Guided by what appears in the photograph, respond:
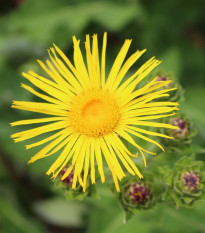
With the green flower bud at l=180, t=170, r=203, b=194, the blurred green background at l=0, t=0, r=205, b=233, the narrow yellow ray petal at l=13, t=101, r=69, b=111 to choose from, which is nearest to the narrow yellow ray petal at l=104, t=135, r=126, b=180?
the narrow yellow ray petal at l=13, t=101, r=69, b=111

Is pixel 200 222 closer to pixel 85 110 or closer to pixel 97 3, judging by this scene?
pixel 85 110

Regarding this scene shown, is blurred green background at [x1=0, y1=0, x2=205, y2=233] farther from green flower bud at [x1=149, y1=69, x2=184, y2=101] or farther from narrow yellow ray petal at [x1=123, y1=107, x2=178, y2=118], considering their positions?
narrow yellow ray petal at [x1=123, y1=107, x2=178, y2=118]

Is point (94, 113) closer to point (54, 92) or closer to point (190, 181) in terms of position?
point (54, 92)

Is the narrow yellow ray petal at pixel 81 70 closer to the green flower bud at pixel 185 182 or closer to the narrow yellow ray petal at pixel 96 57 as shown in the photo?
the narrow yellow ray petal at pixel 96 57

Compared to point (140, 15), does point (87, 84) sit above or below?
below

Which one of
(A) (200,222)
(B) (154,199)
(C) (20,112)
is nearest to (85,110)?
(B) (154,199)

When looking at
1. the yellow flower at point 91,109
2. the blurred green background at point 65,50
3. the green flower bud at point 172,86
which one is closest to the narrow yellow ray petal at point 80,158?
the yellow flower at point 91,109
